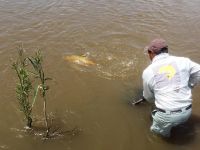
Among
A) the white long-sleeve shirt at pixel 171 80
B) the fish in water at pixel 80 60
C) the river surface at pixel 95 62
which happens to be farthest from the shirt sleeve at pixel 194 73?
the fish in water at pixel 80 60

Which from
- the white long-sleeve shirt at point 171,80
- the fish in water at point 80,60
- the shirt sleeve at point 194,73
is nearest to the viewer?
the white long-sleeve shirt at point 171,80

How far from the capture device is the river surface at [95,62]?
591 cm

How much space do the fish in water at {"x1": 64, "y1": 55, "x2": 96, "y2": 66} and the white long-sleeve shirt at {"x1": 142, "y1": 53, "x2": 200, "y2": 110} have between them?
256 cm

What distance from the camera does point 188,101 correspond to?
5496 mm

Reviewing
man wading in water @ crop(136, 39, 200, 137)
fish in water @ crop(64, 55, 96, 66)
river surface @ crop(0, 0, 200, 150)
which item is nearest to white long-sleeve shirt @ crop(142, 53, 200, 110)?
man wading in water @ crop(136, 39, 200, 137)

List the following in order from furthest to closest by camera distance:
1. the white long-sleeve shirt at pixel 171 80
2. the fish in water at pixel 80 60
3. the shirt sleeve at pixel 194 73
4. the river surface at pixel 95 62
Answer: the fish in water at pixel 80 60, the river surface at pixel 95 62, the shirt sleeve at pixel 194 73, the white long-sleeve shirt at pixel 171 80

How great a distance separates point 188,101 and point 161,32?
177 inches

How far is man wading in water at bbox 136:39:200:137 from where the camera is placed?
545 cm

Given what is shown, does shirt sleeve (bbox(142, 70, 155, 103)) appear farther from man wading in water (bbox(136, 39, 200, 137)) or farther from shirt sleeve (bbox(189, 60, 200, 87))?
shirt sleeve (bbox(189, 60, 200, 87))

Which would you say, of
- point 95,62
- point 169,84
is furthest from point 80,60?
point 169,84

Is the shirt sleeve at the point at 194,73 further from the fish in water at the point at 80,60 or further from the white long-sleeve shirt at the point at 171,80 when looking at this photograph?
the fish in water at the point at 80,60

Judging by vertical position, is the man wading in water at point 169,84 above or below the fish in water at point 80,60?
above

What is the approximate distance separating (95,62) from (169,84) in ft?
9.70

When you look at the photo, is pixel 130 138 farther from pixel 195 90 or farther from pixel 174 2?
pixel 174 2
